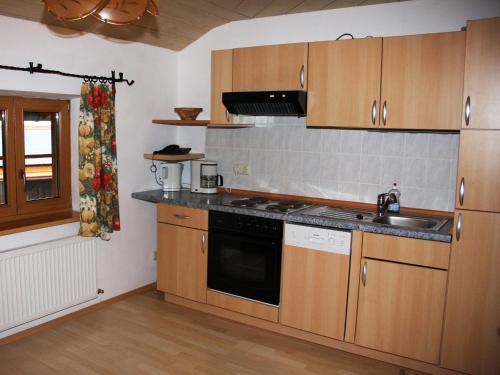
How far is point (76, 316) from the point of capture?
11.9 ft

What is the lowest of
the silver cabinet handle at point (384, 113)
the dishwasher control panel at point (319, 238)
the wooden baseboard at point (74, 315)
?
the wooden baseboard at point (74, 315)

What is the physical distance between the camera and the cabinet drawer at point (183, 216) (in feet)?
11.8

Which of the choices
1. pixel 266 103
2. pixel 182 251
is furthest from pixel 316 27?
pixel 182 251

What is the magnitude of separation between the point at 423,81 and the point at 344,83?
1.72 ft

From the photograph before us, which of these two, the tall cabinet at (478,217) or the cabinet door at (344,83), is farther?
the cabinet door at (344,83)

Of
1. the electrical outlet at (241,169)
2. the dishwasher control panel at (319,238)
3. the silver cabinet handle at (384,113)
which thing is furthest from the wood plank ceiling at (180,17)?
the dishwasher control panel at (319,238)

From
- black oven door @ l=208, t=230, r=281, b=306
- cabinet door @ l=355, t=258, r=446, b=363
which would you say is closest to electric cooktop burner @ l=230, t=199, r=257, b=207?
black oven door @ l=208, t=230, r=281, b=306

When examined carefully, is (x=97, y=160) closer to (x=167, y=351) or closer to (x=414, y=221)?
(x=167, y=351)

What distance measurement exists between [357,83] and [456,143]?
31.5 inches

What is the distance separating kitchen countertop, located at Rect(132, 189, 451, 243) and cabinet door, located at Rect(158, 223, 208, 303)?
231 millimetres

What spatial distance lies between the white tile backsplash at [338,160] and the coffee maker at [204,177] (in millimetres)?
190

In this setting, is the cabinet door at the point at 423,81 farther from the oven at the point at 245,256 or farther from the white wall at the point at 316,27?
the oven at the point at 245,256

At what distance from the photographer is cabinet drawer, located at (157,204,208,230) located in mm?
3600

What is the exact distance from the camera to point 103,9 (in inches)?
69.3
